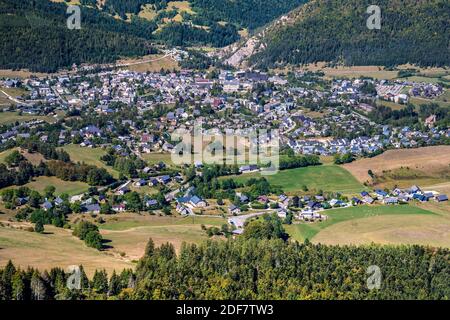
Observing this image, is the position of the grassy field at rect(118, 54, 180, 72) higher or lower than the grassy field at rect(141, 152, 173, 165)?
higher

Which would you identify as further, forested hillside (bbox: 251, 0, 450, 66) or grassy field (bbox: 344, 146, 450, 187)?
forested hillside (bbox: 251, 0, 450, 66)

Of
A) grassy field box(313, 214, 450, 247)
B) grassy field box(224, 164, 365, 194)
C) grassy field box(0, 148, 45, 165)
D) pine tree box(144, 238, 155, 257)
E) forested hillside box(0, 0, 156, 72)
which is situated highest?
forested hillside box(0, 0, 156, 72)

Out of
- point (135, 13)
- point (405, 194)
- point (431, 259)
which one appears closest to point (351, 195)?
point (405, 194)

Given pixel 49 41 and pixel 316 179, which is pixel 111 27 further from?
pixel 316 179

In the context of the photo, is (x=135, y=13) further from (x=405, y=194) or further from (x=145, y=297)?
(x=145, y=297)

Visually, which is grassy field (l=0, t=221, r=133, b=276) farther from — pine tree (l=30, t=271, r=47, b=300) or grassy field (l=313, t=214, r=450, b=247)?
grassy field (l=313, t=214, r=450, b=247)

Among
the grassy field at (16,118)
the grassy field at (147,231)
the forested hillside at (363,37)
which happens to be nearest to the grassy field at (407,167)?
the grassy field at (147,231)

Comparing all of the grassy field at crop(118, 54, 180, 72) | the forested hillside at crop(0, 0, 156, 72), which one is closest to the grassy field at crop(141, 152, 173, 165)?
the grassy field at crop(118, 54, 180, 72)
